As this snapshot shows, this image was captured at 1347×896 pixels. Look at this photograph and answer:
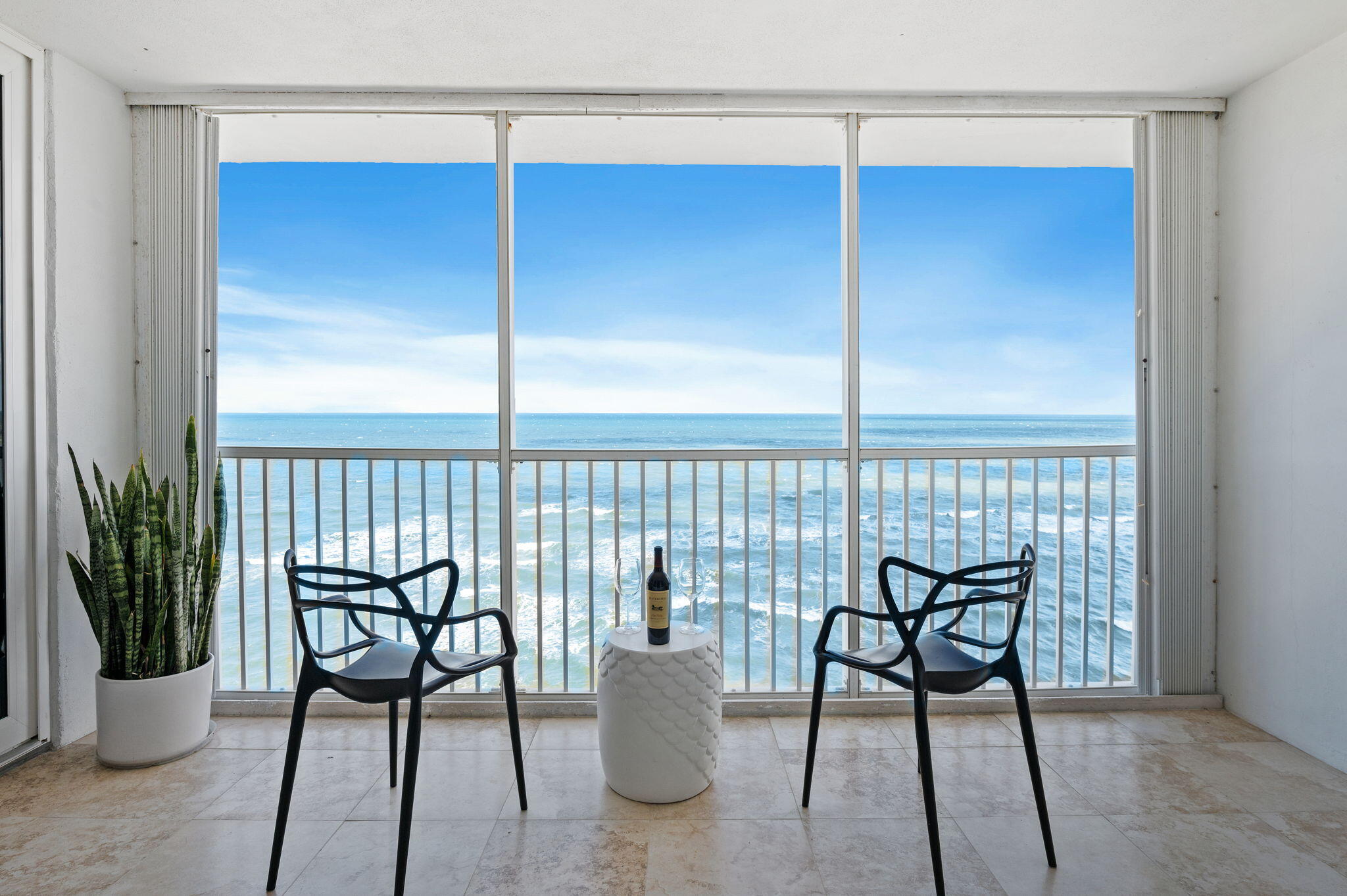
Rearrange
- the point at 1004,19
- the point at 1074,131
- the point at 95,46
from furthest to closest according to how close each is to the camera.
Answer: the point at 1074,131 < the point at 95,46 < the point at 1004,19

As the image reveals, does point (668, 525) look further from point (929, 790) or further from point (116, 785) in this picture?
point (116, 785)

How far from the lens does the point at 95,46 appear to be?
2.27m

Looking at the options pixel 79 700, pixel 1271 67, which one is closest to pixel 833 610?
pixel 1271 67

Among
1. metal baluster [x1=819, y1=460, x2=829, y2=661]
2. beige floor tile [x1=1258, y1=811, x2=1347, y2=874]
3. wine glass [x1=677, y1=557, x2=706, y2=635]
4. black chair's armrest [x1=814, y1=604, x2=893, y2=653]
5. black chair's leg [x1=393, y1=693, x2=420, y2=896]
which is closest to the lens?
black chair's leg [x1=393, y1=693, x2=420, y2=896]

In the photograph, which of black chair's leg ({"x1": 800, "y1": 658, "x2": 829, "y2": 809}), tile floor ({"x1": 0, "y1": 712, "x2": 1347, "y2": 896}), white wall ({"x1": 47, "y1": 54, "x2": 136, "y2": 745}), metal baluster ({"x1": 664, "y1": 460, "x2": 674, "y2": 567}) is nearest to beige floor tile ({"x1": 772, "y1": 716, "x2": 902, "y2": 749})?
tile floor ({"x1": 0, "y1": 712, "x2": 1347, "y2": 896})

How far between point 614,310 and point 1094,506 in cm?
1075

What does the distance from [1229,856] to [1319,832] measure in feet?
1.24

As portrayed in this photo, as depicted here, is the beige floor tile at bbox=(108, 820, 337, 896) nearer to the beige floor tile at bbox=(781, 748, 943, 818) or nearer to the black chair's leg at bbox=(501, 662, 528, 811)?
the black chair's leg at bbox=(501, 662, 528, 811)

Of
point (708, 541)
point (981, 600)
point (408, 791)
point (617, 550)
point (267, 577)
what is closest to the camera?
point (408, 791)

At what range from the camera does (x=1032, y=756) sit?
172cm

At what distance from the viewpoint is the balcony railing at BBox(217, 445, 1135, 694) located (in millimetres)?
2736

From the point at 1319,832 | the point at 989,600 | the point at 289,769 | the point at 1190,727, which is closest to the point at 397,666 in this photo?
the point at 289,769

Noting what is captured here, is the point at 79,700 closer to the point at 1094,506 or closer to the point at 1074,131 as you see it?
the point at 1074,131

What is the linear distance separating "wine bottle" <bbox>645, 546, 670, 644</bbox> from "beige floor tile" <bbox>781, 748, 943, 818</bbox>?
674mm
